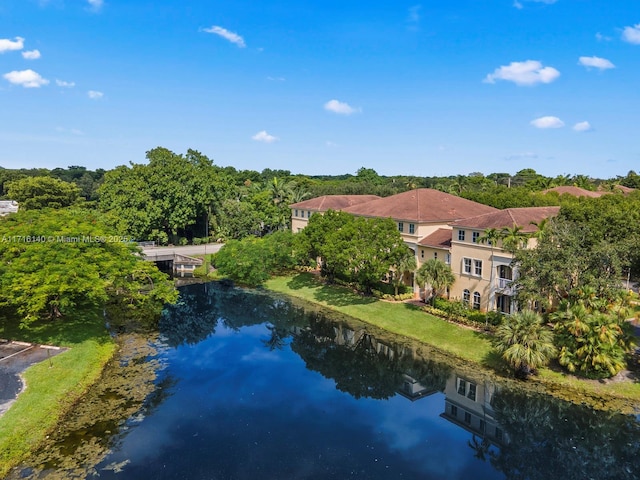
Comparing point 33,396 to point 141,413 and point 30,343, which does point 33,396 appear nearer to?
point 141,413

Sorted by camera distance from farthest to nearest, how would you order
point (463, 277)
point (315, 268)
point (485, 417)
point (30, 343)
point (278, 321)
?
1. point (315, 268)
2. point (278, 321)
3. point (463, 277)
4. point (30, 343)
5. point (485, 417)

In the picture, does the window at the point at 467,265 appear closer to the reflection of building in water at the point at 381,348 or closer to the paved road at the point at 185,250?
the reflection of building in water at the point at 381,348

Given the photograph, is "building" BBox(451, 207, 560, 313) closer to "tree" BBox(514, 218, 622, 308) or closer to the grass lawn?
"tree" BBox(514, 218, 622, 308)

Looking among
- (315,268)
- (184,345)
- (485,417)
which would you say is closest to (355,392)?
(485,417)

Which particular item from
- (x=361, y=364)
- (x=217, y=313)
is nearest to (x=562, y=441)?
(x=361, y=364)

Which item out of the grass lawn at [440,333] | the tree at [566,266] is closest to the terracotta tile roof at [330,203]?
the grass lawn at [440,333]

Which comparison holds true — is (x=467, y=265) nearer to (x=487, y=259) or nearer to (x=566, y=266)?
(x=487, y=259)
